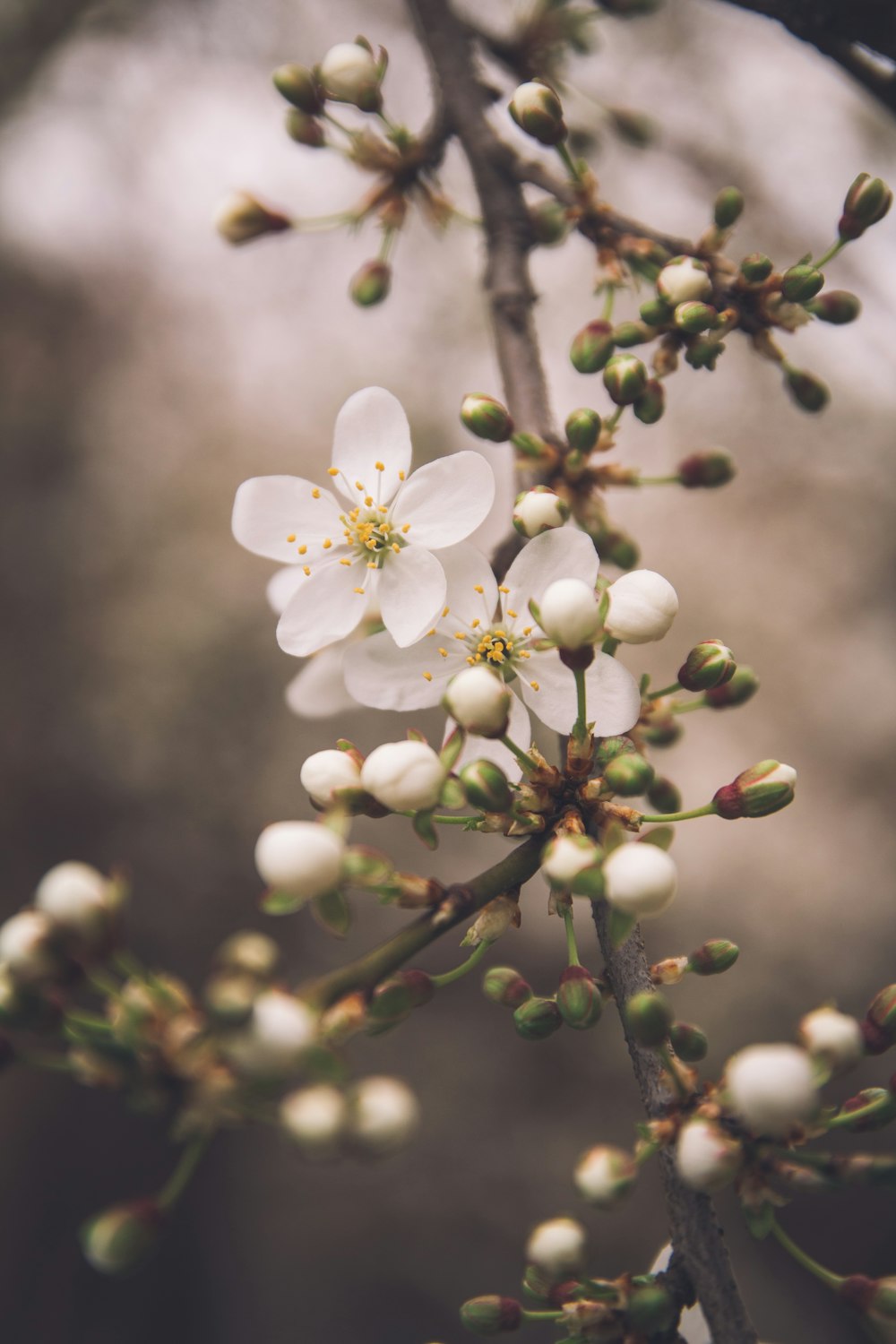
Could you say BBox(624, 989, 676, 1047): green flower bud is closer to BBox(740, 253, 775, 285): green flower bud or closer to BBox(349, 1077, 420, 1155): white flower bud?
BBox(349, 1077, 420, 1155): white flower bud

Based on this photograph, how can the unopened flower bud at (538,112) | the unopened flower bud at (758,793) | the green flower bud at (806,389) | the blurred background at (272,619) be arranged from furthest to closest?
the blurred background at (272,619)
the green flower bud at (806,389)
the unopened flower bud at (538,112)
the unopened flower bud at (758,793)

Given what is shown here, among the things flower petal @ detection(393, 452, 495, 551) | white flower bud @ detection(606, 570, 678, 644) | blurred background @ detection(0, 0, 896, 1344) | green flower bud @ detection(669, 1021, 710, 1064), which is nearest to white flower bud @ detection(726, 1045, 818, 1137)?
green flower bud @ detection(669, 1021, 710, 1064)

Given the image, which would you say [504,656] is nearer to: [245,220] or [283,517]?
[283,517]

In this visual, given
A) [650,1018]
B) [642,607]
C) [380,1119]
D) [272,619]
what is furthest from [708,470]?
[272,619]

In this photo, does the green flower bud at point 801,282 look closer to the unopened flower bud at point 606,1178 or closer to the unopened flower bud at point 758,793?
the unopened flower bud at point 758,793

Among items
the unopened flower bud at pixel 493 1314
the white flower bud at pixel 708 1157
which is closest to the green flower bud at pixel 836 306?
the white flower bud at pixel 708 1157

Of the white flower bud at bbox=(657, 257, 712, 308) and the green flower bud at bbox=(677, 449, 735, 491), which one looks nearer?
the white flower bud at bbox=(657, 257, 712, 308)
